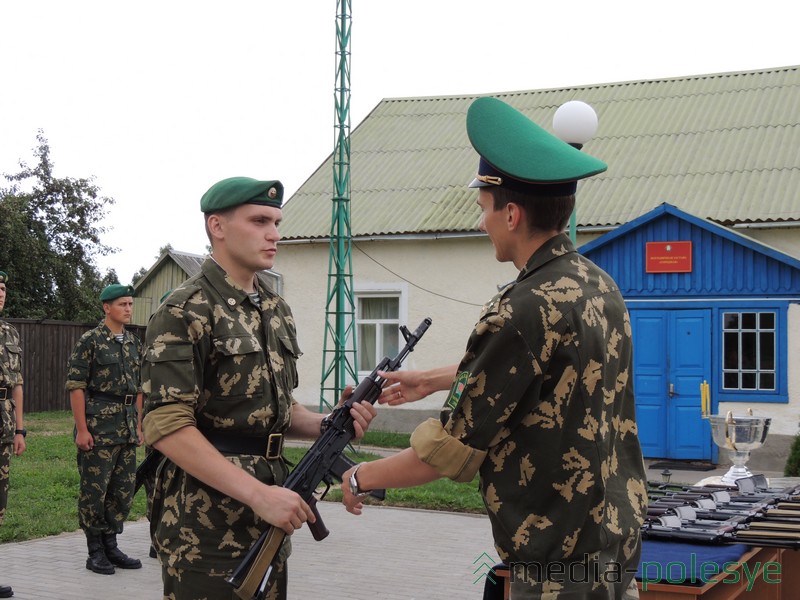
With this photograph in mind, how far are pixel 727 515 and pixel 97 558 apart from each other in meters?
5.29

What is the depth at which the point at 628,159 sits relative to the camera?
18.7m

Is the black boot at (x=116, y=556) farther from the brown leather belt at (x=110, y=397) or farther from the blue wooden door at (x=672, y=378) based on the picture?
the blue wooden door at (x=672, y=378)

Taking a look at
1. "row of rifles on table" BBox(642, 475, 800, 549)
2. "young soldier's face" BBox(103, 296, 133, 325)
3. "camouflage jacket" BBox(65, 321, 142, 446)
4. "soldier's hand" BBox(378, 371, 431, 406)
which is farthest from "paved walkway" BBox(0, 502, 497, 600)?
"soldier's hand" BBox(378, 371, 431, 406)

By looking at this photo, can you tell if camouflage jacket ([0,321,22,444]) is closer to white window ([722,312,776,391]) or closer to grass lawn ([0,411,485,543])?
grass lawn ([0,411,485,543])

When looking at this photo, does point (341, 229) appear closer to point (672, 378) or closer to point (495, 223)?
point (672, 378)

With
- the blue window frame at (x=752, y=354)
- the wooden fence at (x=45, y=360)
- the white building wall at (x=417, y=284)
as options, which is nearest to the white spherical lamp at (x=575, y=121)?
the blue window frame at (x=752, y=354)

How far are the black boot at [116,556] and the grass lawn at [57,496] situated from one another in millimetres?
1582

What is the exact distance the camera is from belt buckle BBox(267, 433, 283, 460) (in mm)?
3439

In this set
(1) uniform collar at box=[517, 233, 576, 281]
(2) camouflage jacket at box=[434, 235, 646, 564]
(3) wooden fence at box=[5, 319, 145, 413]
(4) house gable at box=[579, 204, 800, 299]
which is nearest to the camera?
(2) camouflage jacket at box=[434, 235, 646, 564]

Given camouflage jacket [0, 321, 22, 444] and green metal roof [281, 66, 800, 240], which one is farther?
green metal roof [281, 66, 800, 240]

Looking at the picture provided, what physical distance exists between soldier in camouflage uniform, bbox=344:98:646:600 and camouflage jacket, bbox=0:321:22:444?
5.44 metres

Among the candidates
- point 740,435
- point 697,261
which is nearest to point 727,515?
point 740,435

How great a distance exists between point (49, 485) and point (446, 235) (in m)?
8.67

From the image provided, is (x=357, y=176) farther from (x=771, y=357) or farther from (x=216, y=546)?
(x=216, y=546)
